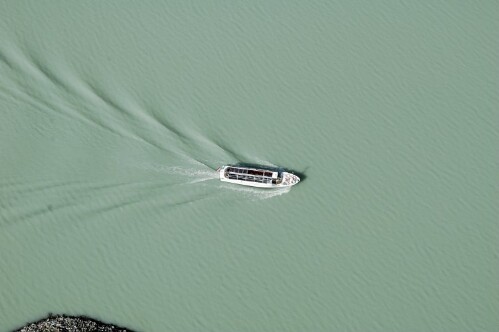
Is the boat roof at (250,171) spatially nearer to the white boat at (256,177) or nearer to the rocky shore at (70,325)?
the white boat at (256,177)

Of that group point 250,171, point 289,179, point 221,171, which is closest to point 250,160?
point 250,171

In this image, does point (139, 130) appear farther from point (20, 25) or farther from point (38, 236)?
point (20, 25)

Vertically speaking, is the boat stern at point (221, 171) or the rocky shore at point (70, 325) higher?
the boat stern at point (221, 171)

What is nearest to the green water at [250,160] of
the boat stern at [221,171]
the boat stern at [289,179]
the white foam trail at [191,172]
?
the white foam trail at [191,172]

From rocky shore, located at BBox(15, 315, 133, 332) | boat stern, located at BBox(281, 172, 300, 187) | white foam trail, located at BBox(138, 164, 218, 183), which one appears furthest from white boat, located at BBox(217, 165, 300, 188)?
rocky shore, located at BBox(15, 315, 133, 332)

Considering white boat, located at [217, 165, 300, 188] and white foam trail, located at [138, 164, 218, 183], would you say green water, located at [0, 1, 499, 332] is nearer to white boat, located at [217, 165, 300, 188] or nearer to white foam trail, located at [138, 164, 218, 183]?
white foam trail, located at [138, 164, 218, 183]
